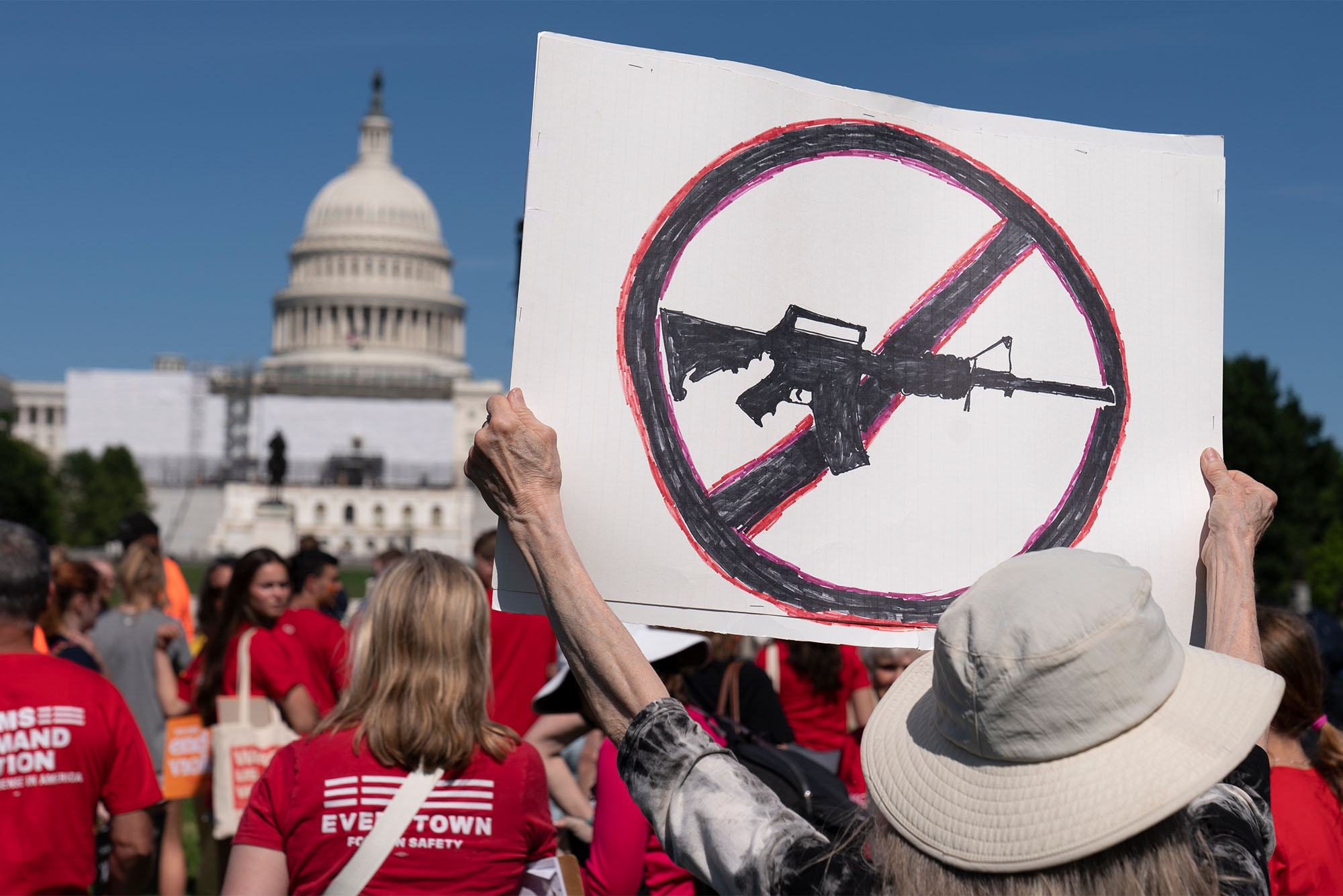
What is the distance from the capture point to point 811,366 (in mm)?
1862

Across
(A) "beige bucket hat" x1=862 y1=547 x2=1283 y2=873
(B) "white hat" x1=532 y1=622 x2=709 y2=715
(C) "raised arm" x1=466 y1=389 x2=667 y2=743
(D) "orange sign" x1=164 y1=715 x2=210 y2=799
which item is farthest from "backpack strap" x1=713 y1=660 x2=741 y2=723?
(D) "orange sign" x1=164 y1=715 x2=210 y2=799

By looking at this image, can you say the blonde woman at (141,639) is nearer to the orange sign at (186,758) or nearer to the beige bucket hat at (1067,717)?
the orange sign at (186,758)

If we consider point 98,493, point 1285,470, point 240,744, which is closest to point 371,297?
point 98,493

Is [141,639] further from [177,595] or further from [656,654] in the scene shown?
[656,654]

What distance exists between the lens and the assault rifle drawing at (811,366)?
6.04ft

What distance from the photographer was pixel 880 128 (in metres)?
1.95

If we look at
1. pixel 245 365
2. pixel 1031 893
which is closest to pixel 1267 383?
pixel 1031 893

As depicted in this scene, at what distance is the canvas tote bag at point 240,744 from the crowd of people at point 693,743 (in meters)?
0.04

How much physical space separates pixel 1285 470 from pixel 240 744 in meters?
39.6

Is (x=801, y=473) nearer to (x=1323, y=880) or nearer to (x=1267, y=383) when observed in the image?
(x=1323, y=880)

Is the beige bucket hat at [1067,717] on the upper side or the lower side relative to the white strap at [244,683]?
upper

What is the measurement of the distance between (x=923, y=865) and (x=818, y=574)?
27.1 inches

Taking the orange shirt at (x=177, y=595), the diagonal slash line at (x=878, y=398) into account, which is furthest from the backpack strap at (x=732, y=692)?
the orange shirt at (x=177, y=595)

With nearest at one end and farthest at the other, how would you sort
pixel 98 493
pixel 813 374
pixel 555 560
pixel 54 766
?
pixel 555 560, pixel 813 374, pixel 54 766, pixel 98 493
